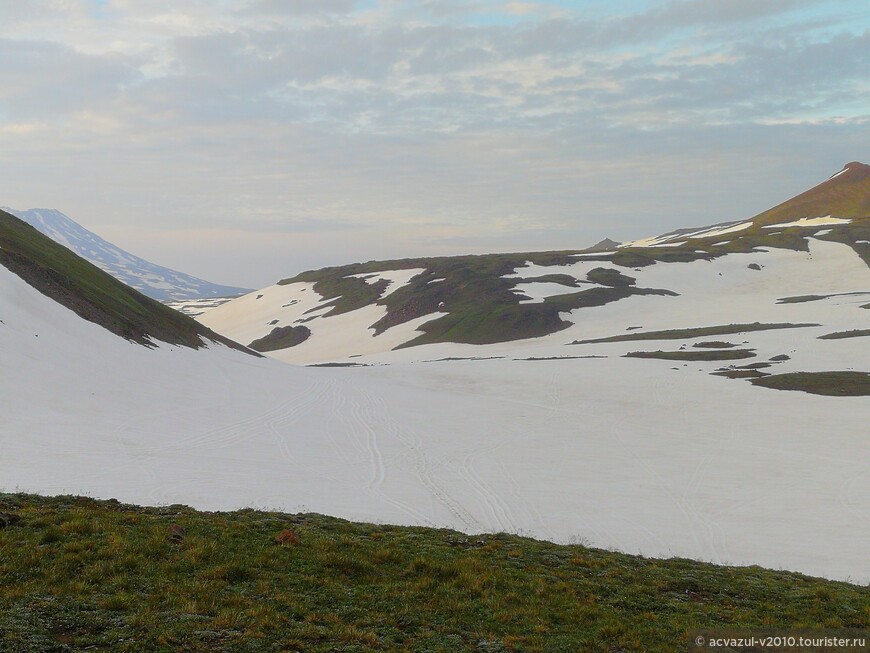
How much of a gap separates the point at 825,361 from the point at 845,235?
146m

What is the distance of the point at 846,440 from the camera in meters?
40.7

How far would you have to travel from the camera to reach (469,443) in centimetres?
4059

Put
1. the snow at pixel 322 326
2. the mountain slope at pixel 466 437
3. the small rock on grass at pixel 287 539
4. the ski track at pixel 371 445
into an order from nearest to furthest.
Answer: the small rock on grass at pixel 287 539, the mountain slope at pixel 466 437, the ski track at pixel 371 445, the snow at pixel 322 326

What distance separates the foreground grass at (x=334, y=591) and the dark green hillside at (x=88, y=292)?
4331 cm

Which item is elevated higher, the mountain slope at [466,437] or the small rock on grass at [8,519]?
the small rock on grass at [8,519]

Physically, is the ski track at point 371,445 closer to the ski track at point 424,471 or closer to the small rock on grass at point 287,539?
the ski track at point 424,471

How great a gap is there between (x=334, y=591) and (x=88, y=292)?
2316 inches

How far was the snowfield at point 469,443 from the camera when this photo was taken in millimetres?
25703

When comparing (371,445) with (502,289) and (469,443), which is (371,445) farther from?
(502,289)

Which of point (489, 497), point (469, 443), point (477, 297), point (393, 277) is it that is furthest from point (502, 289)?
point (489, 497)

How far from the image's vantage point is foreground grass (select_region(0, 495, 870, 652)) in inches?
422

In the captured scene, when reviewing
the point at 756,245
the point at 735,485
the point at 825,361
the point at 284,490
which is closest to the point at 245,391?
the point at 284,490

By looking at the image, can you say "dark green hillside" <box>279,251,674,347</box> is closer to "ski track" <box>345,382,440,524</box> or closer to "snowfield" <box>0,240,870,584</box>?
"snowfield" <box>0,240,870,584</box>

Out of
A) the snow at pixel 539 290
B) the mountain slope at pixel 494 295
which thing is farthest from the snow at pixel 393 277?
the snow at pixel 539 290
